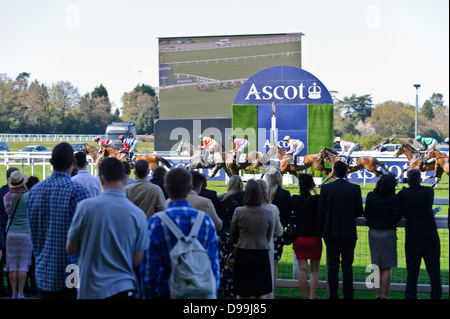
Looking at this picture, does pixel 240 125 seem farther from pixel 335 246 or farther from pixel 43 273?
pixel 43 273

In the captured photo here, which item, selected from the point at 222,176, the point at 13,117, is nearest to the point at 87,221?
the point at 222,176

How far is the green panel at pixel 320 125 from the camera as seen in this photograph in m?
17.7

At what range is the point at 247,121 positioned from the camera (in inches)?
712

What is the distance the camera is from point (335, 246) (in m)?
4.94

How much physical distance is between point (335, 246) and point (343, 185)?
534 millimetres

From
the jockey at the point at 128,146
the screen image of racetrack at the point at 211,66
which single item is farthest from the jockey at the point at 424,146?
the screen image of racetrack at the point at 211,66

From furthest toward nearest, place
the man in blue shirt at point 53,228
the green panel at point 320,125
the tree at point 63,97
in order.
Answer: the tree at point 63,97, the green panel at point 320,125, the man in blue shirt at point 53,228

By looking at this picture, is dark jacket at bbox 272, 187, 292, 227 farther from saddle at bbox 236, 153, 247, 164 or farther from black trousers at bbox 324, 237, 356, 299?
saddle at bbox 236, 153, 247, 164

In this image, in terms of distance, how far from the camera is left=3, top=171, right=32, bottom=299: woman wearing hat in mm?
5031

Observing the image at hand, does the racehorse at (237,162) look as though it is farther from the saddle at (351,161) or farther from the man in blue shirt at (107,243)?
the man in blue shirt at (107,243)

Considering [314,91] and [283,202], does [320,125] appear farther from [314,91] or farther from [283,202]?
[283,202]

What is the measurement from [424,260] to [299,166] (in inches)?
464

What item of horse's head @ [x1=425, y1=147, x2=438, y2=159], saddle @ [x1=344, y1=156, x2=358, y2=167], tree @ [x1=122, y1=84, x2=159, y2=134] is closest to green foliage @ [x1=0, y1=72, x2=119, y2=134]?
tree @ [x1=122, y1=84, x2=159, y2=134]

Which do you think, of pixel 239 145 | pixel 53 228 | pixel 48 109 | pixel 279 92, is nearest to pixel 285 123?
pixel 279 92
